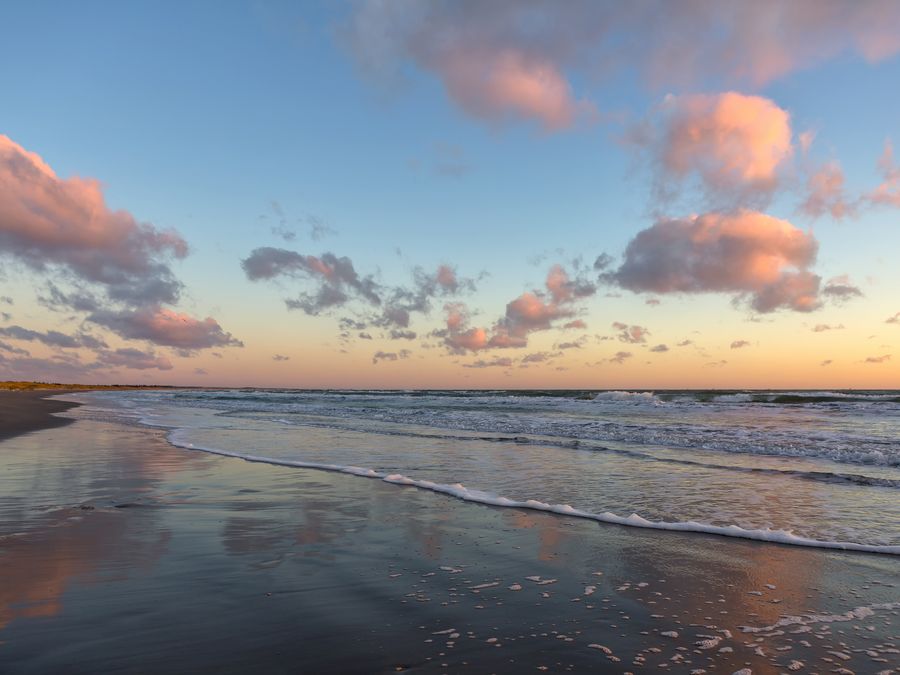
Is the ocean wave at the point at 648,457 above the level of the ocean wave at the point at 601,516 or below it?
above

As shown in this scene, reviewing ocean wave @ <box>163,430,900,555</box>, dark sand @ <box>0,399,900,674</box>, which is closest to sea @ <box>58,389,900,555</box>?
ocean wave @ <box>163,430,900,555</box>

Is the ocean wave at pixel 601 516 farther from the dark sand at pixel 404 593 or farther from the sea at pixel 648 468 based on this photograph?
the dark sand at pixel 404 593

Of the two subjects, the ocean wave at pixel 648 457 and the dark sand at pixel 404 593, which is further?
the ocean wave at pixel 648 457

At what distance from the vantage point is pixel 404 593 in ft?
15.7

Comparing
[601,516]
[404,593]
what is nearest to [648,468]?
[601,516]

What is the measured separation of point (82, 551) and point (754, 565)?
7098 mm

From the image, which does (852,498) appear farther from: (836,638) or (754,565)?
(836,638)

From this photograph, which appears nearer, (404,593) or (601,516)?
(404,593)

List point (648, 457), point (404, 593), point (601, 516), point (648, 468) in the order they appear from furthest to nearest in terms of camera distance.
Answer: point (648, 457) → point (648, 468) → point (601, 516) → point (404, 593)

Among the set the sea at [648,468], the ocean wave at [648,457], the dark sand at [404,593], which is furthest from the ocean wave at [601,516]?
the ocean wave at [648,457]

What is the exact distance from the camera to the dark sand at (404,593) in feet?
11.9

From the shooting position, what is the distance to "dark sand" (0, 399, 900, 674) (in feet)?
11.9

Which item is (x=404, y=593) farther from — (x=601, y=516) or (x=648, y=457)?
(x=648, y=457)

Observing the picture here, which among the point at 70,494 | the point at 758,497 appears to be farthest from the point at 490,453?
the point at 70,494
